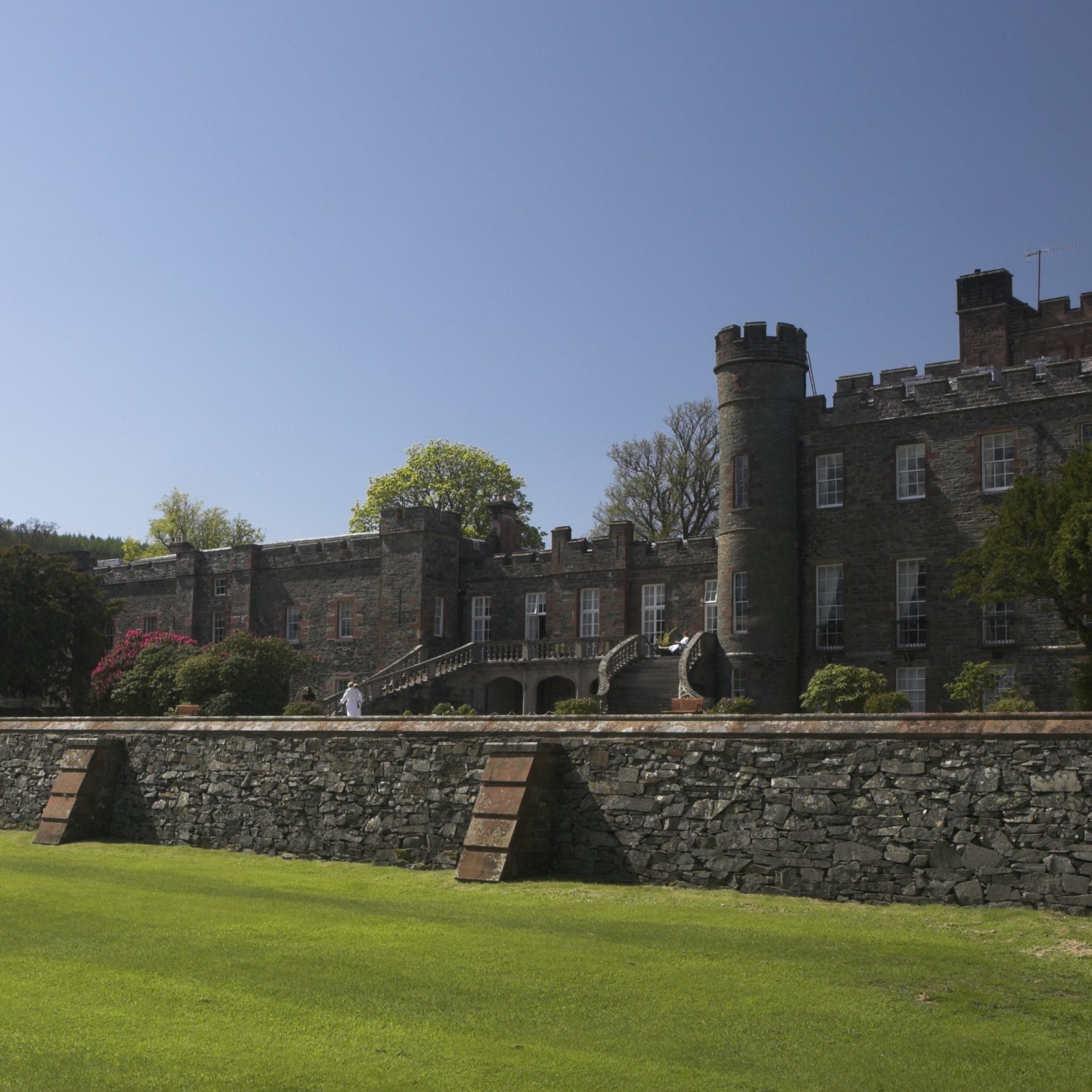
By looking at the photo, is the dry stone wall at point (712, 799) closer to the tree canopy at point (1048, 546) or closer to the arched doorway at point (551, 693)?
the tree canopy at point (1048, 546)

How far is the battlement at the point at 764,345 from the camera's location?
36.7 m

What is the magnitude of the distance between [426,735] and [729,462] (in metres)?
21.3

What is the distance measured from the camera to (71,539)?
103 m

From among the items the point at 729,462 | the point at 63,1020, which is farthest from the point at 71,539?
the point at 63,1020

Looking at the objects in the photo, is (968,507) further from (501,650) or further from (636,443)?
(636,443)

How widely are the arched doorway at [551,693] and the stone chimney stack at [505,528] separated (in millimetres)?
7520

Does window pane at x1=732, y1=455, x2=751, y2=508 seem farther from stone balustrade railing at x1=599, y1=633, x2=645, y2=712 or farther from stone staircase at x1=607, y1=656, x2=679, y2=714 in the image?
stone balustrade railing at x1=599, y1=633, x2=645, y2=712

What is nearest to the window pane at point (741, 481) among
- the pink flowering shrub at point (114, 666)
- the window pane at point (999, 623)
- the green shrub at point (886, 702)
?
the window pane at point (999, 623)

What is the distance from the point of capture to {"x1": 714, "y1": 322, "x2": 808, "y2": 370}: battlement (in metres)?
36.7

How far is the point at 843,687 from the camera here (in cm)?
3112

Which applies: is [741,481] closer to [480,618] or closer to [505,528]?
[480,618]

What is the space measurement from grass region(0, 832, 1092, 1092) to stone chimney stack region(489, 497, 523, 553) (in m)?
35.0

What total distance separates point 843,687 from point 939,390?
901cm

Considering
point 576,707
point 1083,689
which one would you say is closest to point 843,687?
point 1083,689
